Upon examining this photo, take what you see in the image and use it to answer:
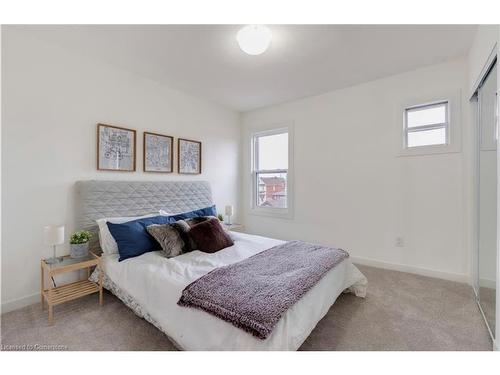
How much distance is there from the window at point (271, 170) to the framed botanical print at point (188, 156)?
47.3 inches

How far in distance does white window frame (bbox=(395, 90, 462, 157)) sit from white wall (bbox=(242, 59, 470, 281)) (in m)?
0.03

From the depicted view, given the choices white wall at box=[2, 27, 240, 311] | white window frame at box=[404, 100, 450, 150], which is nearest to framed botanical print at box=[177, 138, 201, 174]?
white wall at box=[2, 27, 240, 311]

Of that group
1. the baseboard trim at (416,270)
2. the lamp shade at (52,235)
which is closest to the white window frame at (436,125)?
the baseboard trim at (416,270)

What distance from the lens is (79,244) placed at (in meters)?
2.18

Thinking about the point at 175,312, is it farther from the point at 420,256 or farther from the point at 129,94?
the point at 420,256

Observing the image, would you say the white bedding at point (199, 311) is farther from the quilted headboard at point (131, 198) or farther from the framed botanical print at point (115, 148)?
the framed botanical print at point (115, 148)

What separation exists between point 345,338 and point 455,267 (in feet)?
6.29

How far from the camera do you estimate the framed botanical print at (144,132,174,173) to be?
300 cm

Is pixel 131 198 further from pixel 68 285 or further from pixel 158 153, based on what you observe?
pixel 68 285

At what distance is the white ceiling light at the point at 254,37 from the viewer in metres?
1.91

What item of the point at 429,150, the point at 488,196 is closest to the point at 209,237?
the point at 488,196

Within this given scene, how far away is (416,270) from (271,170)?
254cm

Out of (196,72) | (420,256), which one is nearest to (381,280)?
(420,256)

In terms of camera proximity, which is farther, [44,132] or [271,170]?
[271,170]
